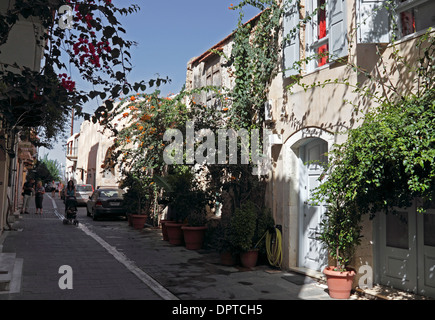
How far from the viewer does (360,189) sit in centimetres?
581

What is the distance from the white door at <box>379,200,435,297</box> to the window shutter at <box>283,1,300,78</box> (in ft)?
12.0

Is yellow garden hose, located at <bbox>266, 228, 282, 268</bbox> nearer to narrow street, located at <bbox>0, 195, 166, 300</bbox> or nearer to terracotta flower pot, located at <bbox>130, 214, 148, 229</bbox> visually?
narrow street, located at <bbox>0, 195, 166, 300</bbox>

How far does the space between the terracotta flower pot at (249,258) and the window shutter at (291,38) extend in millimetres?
3823

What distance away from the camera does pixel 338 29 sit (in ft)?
24.4

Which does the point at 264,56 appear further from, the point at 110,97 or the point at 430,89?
the point at 110,97

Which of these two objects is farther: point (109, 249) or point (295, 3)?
point (109, 249)

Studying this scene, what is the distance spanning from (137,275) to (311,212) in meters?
3.72

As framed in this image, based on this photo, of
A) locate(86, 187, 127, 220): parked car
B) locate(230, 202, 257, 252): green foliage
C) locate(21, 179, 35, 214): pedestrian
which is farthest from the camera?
locate(21, 179, 35, 214): pedestrian

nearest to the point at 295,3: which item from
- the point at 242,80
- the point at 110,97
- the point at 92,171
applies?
the point at 242,80

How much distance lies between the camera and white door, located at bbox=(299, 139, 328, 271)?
8.38 metres

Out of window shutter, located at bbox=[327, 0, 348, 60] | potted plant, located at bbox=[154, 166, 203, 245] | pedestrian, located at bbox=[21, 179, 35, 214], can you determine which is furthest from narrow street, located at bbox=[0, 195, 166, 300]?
pedestrian, located at bbox=[21, 179, 35, 214]

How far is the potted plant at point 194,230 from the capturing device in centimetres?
1116
